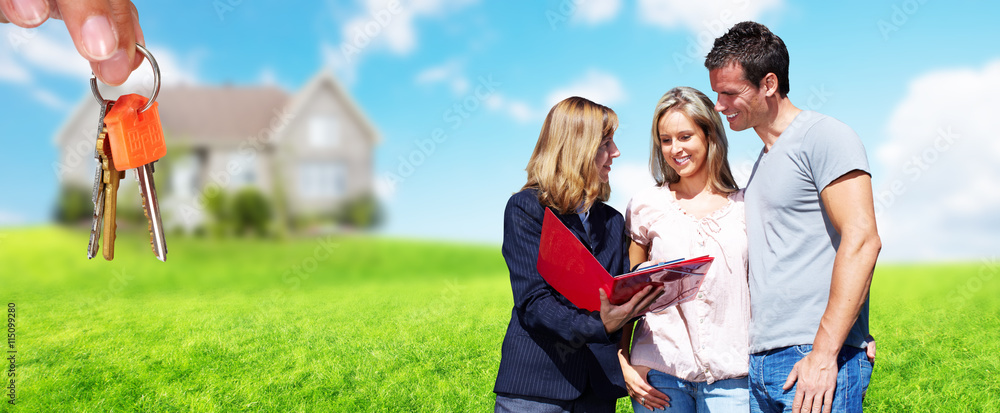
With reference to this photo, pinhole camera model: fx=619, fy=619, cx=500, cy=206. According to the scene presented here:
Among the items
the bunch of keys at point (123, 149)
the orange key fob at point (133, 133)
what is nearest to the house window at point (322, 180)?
the bunch of keys at point (123, 149)

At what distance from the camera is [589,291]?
2.39m

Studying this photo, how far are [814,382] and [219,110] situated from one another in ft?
65.3

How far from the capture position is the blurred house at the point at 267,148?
55.0 ft

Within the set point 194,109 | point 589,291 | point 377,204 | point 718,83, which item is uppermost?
point 194,109

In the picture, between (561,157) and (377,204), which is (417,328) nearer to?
(561,157)

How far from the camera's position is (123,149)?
146 cm

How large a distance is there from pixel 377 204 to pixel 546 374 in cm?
1430

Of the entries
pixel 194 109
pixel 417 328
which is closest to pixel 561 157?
pixel 417 328

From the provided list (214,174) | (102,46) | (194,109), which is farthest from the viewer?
(194,109)

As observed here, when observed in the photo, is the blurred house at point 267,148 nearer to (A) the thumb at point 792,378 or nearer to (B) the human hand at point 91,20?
(A) the thumb at point 792,378

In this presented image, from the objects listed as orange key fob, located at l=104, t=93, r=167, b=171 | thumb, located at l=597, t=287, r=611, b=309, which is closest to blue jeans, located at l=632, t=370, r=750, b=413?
thumb, located at l=597, t=287, r=611, b=309

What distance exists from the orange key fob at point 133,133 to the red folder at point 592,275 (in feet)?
4.19

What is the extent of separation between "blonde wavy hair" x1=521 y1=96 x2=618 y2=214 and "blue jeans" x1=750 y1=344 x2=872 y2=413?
1060mm

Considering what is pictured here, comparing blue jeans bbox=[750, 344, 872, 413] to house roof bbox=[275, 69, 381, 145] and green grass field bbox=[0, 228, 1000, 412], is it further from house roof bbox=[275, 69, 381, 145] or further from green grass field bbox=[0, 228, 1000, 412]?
house roof bbox=[275, 69, 381, 145]
